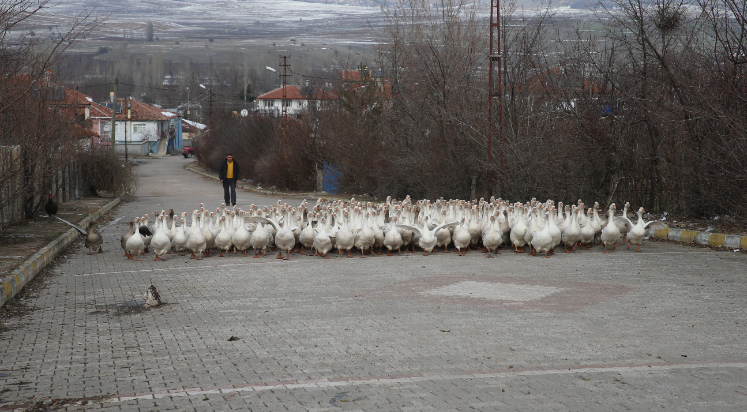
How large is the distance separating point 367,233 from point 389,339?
19.4ft

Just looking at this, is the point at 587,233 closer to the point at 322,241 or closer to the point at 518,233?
the point at 518,233

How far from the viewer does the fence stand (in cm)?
1279

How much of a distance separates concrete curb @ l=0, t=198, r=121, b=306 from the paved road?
314mm

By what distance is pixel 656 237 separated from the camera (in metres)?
14.3

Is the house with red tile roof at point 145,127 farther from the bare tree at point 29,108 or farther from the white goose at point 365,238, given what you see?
the white goose at point 365,238

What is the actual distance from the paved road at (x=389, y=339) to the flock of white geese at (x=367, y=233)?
4.11ft

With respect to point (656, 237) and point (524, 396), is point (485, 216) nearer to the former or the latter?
point (656, 237)

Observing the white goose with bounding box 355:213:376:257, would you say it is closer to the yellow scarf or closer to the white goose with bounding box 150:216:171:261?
the white goose with bounding box 150:216:171:261

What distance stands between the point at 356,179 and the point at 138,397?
82.4ft

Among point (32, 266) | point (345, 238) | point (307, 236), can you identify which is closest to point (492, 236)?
point (345, 238)

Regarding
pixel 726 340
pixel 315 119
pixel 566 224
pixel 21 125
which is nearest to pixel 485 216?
pixel 566 224

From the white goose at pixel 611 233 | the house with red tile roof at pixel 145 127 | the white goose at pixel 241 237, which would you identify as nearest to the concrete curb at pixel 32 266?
the white goose at pixel 241 237

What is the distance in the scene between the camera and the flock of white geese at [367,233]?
12094 mm

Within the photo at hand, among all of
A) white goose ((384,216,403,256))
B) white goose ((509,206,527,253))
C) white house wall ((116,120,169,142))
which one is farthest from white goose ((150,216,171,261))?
white house wall ((116,120,169,142))
